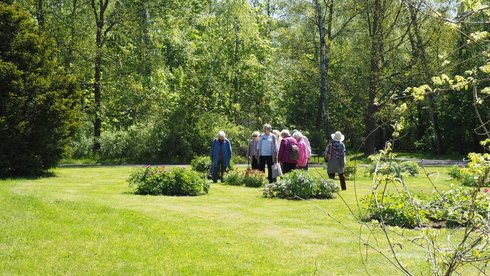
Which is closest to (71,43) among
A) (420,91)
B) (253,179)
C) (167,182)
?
(253,179)

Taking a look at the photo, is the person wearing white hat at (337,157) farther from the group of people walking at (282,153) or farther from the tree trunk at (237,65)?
the tree trunk at (237,65)

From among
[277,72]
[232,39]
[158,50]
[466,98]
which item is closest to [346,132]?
[277,72]

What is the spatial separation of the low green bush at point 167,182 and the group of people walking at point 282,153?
2.85 meters

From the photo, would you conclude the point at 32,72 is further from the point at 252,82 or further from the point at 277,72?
the point at 277,72

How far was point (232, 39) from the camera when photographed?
108 ft

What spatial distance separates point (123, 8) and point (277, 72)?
13.1 m

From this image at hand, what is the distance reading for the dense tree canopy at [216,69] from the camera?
2666 centimetres

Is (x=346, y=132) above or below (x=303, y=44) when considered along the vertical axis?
below

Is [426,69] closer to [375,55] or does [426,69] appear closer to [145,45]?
[375,55]

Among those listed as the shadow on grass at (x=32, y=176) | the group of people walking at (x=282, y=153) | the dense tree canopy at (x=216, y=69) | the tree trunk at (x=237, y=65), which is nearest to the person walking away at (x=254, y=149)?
the group of people walking at (x=282, y=153)

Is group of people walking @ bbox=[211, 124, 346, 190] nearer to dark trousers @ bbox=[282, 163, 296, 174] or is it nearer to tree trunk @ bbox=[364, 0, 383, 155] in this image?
dark trousers @ bbox=[282, 163, 296, 174]

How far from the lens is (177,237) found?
7781 mm

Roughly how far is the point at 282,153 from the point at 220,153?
8.11ft

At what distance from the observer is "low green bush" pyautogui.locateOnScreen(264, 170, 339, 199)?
12516 millimetres
